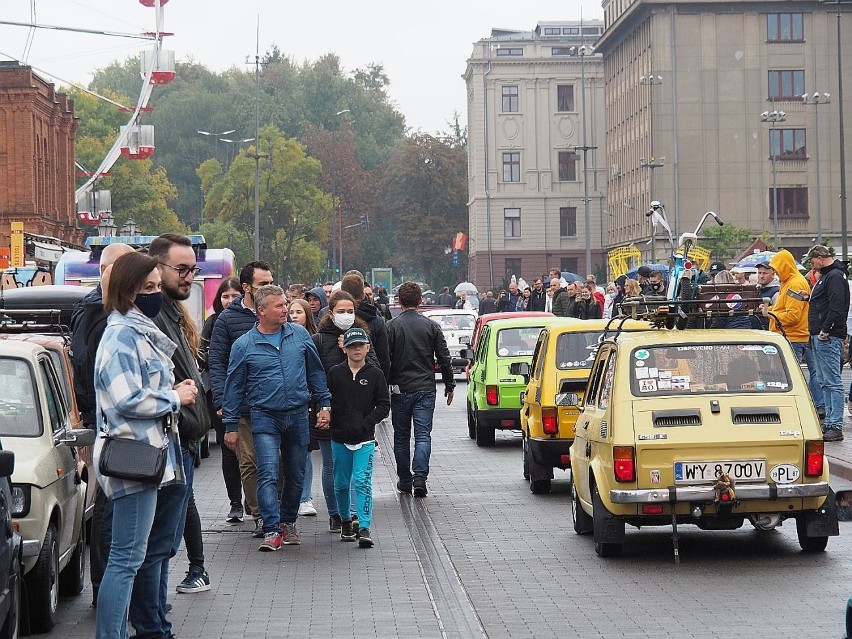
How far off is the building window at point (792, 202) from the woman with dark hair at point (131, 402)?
80226mm

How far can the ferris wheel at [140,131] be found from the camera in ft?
202

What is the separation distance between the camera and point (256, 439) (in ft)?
36.8

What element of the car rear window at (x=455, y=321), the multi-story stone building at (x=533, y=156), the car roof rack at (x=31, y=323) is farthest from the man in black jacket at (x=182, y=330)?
the multi-story stone building at (x=533, y=156)

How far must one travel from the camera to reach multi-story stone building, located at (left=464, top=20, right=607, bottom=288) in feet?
353

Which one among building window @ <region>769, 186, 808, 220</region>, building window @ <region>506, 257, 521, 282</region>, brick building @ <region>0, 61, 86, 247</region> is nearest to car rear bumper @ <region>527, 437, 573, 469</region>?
brick building @ <region>0, 61, 86, 247</region>

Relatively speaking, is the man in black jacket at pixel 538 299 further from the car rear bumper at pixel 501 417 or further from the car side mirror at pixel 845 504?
the car side mirror at pixel 845 504

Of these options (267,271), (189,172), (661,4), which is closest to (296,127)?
(189,172)

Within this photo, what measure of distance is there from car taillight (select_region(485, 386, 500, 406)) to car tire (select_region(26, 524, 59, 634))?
11.7m

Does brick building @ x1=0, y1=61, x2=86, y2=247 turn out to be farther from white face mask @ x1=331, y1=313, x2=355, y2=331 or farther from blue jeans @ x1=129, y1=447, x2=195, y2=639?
blue jeans @ x1=129, y1=447, x2=195, y2=639

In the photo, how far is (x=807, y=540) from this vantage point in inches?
416

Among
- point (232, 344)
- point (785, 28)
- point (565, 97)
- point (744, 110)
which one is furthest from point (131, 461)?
point (565, 97)

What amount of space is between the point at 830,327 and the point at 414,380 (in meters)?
5.55

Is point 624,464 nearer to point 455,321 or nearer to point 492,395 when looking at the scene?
point 492,395

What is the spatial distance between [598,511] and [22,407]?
3822mm
